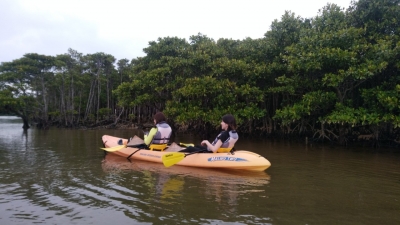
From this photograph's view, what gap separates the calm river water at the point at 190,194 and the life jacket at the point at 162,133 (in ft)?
2.23

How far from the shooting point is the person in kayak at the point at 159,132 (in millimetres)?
7887

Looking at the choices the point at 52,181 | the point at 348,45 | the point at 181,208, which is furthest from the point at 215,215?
the point at 348,45

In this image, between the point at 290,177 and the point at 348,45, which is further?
the point at 348,45

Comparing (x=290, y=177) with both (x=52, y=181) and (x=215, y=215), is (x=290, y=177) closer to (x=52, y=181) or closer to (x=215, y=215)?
(x=215, y=215)

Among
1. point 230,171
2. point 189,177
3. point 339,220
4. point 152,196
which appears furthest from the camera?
point 230,171

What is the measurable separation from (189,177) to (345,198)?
9.45ft

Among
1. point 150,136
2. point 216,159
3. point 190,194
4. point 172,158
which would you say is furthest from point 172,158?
point 190,194

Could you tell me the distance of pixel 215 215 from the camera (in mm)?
4031

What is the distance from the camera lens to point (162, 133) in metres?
7.98

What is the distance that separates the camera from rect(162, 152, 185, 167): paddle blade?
7.03 metres

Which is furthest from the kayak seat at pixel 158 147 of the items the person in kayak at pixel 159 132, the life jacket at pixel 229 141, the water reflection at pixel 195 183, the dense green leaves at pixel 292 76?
the dense green leaves at pixel 292 76

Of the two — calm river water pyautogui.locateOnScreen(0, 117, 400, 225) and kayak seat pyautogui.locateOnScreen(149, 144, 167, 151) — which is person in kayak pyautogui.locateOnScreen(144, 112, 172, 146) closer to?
kayak seat pyautogui.locateOnScreen(149, 144, 167, 151)

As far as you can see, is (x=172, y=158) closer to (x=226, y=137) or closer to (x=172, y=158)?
(x=172, y=158)

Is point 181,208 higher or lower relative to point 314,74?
lower
